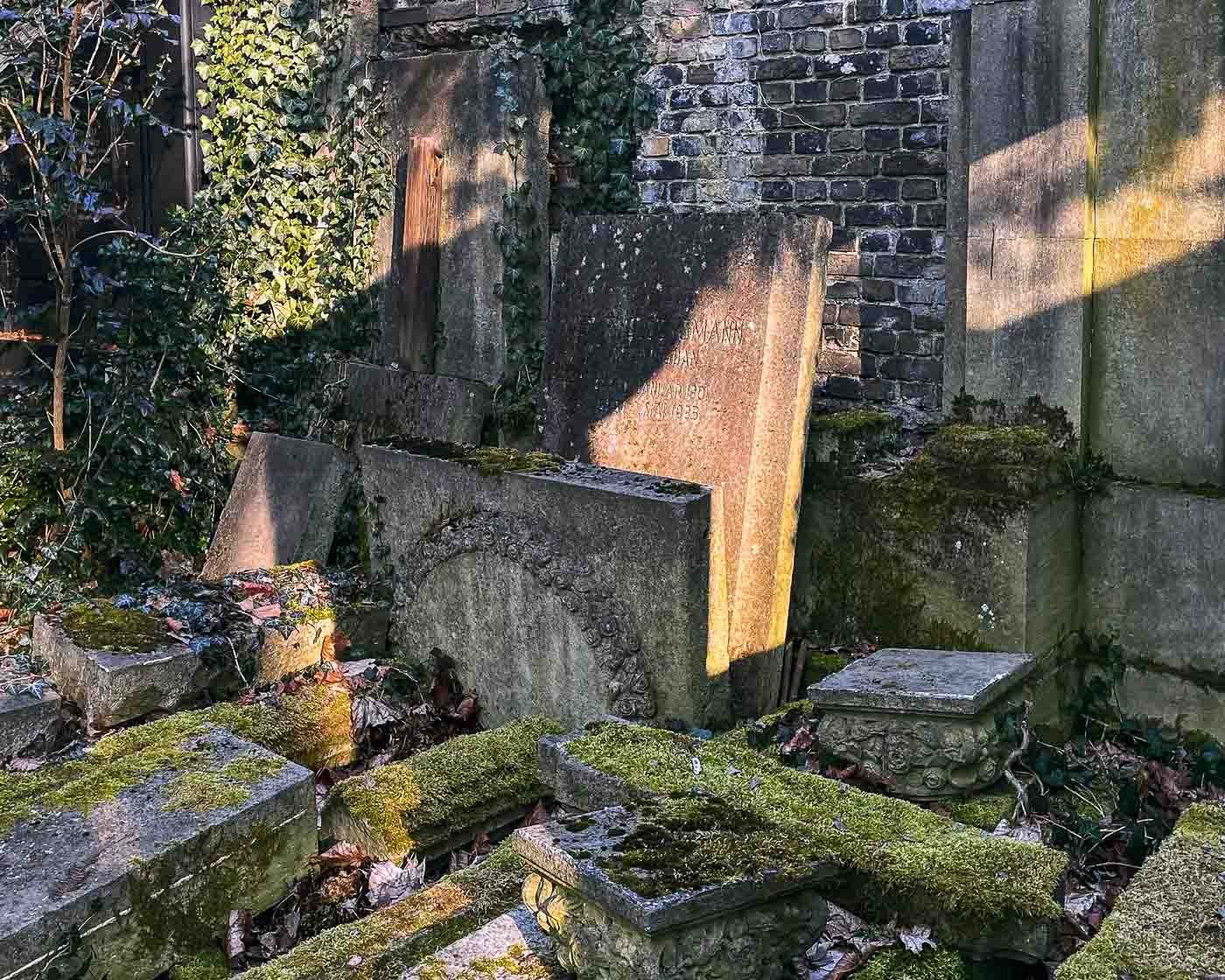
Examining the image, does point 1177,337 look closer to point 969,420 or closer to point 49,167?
point 969,420

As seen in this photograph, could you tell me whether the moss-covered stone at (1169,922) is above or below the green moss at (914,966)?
above

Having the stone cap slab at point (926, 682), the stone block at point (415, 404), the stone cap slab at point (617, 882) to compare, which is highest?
the stone block at point (415, 404)

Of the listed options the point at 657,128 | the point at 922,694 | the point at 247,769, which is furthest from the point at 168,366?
the point at 922,694

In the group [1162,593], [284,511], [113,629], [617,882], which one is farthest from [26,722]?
[1162,593]

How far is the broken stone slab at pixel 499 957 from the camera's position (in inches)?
99.6

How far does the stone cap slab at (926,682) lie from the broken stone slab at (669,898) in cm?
83

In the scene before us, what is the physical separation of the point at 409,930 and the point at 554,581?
1.71 m

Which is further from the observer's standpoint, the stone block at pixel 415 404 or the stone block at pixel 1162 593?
the stone block at pixel 415 404

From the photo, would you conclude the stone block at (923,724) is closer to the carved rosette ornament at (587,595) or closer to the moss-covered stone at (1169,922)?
the moss-covered stone at (1169,922)

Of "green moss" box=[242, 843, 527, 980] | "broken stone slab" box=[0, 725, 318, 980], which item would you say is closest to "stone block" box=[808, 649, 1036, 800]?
"green moss" box=[242, 843, 527, 980]

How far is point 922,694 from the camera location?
336 cm

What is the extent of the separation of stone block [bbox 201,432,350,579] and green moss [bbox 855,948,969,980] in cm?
449

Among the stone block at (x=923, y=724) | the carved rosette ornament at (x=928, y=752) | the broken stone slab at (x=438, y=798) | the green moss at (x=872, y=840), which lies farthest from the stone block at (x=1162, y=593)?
the broken stone slab at (x=438, y=798)

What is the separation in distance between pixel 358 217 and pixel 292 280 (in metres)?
0.64
